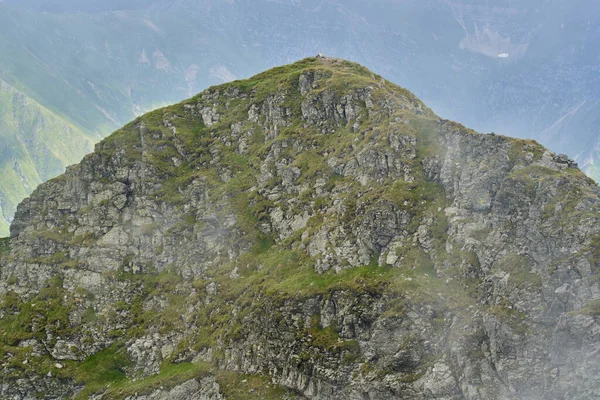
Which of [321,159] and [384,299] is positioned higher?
[321,159]

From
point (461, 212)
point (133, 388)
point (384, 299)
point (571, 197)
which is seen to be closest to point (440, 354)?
point (384, 299)

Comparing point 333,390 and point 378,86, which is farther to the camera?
point 378,86

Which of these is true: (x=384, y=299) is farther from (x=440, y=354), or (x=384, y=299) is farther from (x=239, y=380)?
(x=239, y=380)

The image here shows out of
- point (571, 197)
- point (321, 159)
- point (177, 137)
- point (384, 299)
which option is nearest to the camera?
point (571, 197)

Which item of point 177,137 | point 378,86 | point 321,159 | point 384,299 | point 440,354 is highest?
point 378,86

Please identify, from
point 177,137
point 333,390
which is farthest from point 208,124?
point 333,390

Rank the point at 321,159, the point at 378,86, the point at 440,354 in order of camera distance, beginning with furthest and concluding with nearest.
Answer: the point at 378,86, the point at 321,159, the point at 440,354
